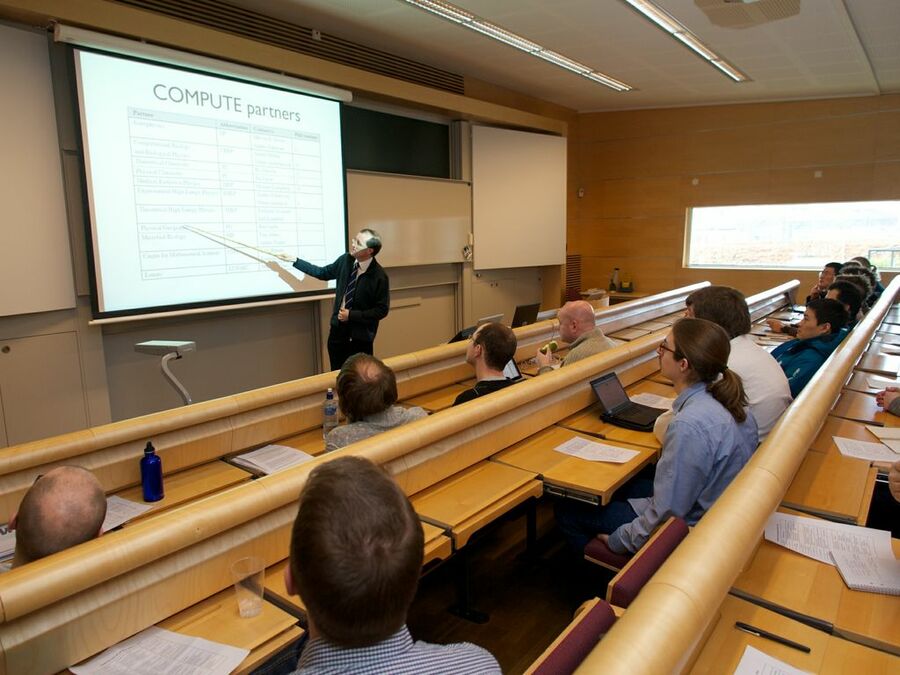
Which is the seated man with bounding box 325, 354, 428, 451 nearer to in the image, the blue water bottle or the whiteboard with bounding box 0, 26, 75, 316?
the blue water bottle

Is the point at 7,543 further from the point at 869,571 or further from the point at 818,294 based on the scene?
the point at 818,294

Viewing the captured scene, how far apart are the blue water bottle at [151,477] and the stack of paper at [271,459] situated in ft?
1.15

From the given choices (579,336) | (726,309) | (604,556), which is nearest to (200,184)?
(579,336)

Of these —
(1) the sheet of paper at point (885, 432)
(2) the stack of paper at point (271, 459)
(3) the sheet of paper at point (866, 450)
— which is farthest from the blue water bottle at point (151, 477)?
(1) the sheet of paper at point (885, 432)

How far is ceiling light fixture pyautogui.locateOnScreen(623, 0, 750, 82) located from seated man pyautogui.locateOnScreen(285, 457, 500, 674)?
5110mm

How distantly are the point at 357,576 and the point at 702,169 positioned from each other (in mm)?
9502

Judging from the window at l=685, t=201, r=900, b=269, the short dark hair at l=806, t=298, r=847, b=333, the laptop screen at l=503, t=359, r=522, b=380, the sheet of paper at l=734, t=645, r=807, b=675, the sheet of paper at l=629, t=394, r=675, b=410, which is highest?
the window at l=685, t=201, r=900, b=269

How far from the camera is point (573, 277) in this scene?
9.93 metres

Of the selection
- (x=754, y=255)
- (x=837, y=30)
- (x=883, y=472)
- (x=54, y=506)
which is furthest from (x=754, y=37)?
(x=54, y=506)

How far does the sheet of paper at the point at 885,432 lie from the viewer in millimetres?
2754

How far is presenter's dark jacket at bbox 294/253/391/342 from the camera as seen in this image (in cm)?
485

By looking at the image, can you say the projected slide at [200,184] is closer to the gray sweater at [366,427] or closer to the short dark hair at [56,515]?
the gray sweater at [366,427]

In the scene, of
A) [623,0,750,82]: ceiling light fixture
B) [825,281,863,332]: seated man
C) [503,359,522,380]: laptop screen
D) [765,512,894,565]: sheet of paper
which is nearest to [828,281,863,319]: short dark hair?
[825,281,863,332]: seated man

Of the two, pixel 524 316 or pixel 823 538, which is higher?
pixel 524 316
